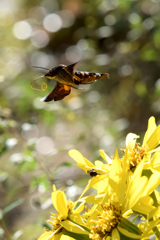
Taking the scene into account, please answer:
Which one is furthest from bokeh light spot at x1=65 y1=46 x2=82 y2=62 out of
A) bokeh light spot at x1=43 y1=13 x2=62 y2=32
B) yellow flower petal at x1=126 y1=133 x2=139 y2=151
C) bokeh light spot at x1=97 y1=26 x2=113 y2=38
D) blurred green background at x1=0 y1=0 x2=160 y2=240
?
yellow flower petal at x1=126 y1=133 x2=139 y2=151

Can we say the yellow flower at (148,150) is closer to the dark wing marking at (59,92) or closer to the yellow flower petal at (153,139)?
the yellow flower petal at (153,139)

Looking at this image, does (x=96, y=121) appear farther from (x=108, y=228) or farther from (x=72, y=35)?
(x=72, y=35)

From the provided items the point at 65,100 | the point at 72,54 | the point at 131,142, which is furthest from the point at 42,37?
the point at 131,142

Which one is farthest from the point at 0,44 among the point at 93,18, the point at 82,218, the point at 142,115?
the point at 82,218

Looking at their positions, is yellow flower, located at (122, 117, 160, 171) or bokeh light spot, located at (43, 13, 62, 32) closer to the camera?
yellow flower, located at (122, 117, 160, 171)

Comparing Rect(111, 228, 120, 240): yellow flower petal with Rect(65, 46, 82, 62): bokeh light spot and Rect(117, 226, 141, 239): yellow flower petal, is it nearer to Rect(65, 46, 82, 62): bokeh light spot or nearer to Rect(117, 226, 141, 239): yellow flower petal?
Rect(117, 226, 141, 239): yellow flower petal

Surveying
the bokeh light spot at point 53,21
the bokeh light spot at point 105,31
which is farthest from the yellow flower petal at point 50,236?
the bokeh light spot at point 53,21

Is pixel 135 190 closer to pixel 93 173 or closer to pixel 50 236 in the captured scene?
pixel 93 173
